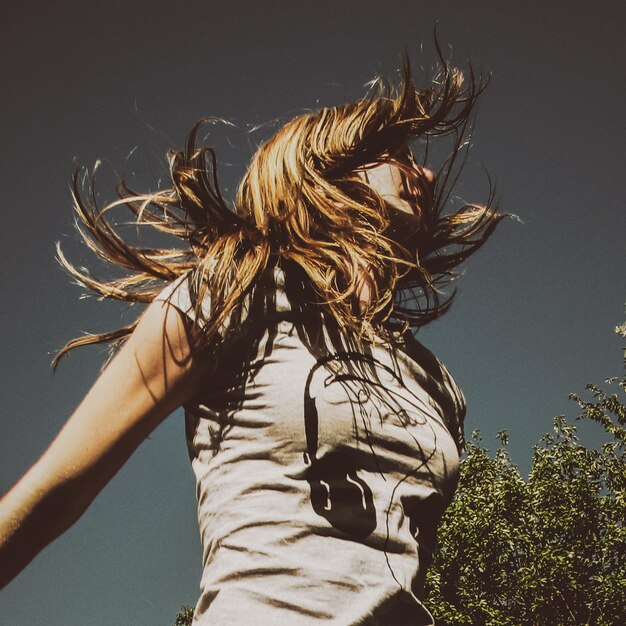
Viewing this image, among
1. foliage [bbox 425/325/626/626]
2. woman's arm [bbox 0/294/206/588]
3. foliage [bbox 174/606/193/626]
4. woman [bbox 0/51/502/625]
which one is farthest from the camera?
foliage [bbox 174/606/193/626]

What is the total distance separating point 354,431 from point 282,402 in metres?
0.20

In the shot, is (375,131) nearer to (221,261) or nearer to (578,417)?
(221,261)

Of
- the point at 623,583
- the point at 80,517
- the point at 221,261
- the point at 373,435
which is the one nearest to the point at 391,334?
the point at 373,435

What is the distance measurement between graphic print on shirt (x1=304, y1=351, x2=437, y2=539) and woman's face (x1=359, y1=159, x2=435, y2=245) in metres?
0.70

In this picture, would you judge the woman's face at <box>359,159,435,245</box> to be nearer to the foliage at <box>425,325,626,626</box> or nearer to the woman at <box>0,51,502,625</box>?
the woman at <box>0,51,502,625</box>

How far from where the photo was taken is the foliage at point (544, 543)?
19359 millimetres

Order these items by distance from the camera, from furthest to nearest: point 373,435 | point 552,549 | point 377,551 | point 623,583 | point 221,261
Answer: point 552,549
point 623,583
point 221,261
point 373,435
point 377,551

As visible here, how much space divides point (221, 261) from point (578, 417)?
71.3ft

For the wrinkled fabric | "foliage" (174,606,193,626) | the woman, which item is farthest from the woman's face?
"foliage" (174,606,193,626)

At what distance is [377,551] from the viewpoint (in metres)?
1.32

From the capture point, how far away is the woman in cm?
121

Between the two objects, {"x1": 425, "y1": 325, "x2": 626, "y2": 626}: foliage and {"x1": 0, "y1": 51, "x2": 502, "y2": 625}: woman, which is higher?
{"x1": 425, "y1": 325, "x2": 626, "y2": 626}: foliage

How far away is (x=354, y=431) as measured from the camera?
1434mm

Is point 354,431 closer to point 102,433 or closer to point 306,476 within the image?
point 306,476
